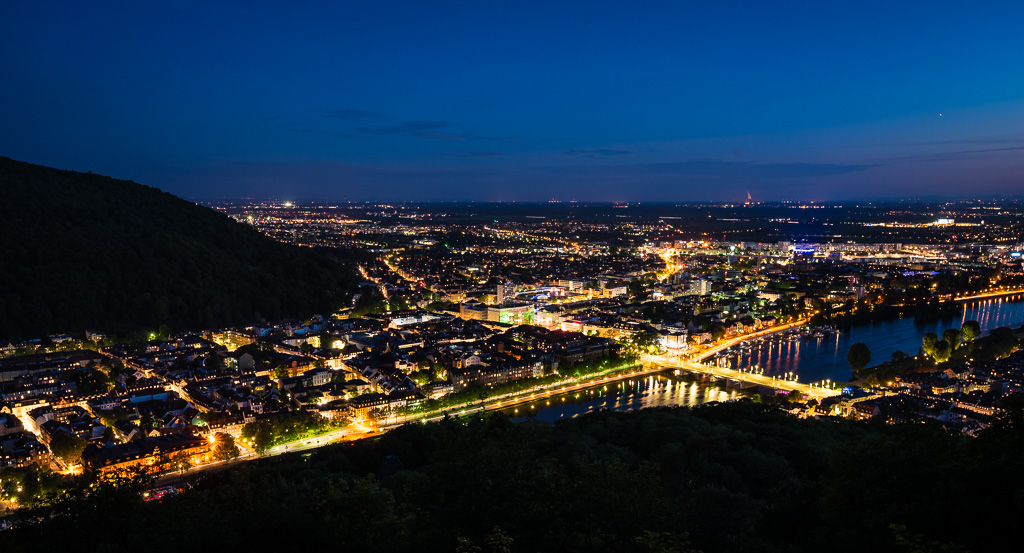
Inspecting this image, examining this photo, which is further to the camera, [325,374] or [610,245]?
[610,245]

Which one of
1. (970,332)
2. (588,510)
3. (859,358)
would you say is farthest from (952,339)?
(588,510)

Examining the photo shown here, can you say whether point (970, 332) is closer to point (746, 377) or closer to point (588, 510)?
point (746, 377)

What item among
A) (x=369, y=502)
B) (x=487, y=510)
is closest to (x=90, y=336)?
(x=369, y=502)

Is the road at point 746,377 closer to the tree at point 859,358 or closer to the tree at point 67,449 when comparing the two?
the tree at point 859,358

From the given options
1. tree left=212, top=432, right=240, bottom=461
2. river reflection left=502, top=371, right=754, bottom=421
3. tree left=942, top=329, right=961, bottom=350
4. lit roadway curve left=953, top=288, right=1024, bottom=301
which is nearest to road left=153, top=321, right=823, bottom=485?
tree left=212, top=432, right=240, bottom=461

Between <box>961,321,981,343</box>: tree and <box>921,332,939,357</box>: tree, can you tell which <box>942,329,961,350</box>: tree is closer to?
<box>921,332,939,357</box>: tree

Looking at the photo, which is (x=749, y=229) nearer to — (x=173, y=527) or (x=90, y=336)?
(x=90, y=336)
